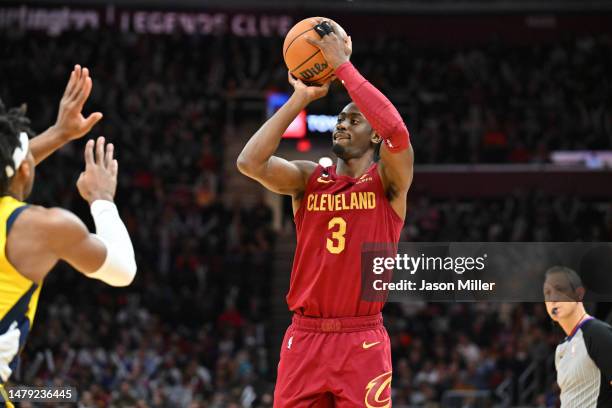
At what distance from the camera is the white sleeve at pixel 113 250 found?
366 centimetres

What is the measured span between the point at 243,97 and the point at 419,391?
31.3 ft

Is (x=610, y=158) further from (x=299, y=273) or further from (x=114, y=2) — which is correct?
(x=299, y=273)

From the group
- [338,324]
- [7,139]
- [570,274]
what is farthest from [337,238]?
[7,139]

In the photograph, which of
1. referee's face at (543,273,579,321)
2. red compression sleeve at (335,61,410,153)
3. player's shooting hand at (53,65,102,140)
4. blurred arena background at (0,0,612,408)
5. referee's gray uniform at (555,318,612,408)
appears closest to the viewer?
player's shooting hand at (53,65,102,140)

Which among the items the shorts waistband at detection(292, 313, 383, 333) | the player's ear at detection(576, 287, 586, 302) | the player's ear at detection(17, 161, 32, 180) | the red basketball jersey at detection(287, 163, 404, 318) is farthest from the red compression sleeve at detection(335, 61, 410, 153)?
the player's ear at detection(17, 161, 32, 180)

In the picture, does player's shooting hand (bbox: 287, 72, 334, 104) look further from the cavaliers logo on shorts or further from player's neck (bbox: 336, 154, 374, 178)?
the cavaliers logo on shorts

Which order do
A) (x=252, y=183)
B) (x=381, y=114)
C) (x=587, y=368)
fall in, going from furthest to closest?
1. (x=252, y=183)
2. (x=587, y=368)
3. (x=381, y=114)

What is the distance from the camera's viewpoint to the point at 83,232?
11.6ft

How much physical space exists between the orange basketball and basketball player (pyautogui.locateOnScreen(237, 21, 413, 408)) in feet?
0.20

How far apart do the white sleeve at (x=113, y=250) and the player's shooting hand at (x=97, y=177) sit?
95 mm

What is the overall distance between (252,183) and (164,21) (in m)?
4.82

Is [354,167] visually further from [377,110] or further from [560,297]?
[560,297]

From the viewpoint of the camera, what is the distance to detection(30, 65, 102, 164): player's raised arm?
4434 mm

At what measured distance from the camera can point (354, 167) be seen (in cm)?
519
